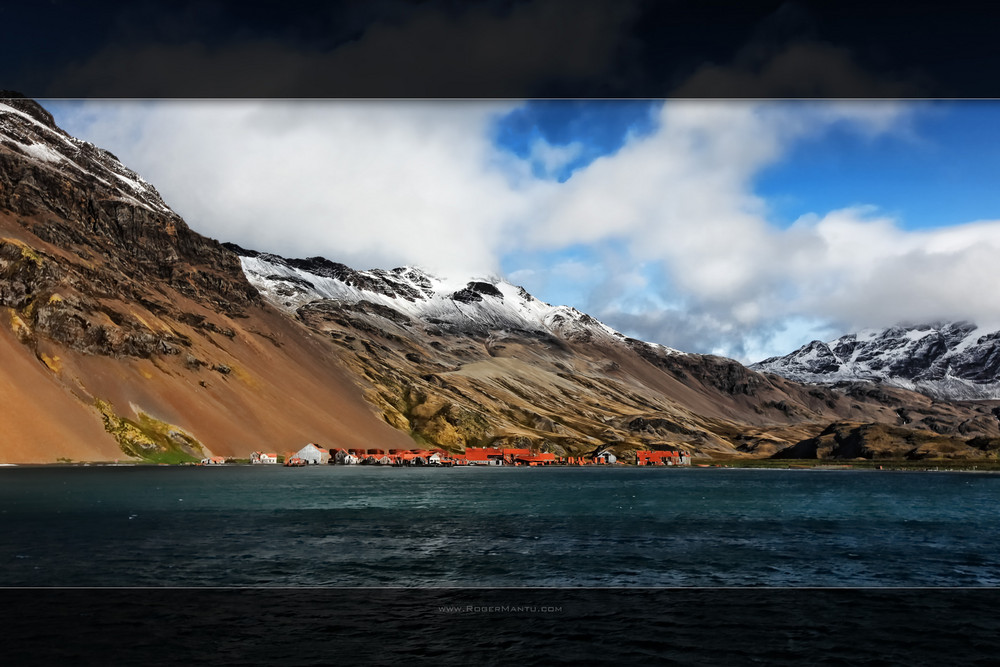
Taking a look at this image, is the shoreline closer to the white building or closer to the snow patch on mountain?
the white building

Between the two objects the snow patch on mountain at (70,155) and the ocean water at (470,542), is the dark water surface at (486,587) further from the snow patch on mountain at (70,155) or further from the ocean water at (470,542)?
the snow patch on mountain at (70,155)

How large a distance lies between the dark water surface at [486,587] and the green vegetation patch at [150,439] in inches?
1991

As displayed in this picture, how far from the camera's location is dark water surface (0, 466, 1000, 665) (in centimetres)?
1148

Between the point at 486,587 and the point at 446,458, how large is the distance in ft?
390

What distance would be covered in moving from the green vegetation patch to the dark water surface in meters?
50.6

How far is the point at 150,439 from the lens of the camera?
88.2m

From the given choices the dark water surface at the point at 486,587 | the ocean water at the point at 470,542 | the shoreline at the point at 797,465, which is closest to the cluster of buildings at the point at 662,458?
the shoreline at the point at 797,465

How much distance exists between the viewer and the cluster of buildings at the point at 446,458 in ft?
345

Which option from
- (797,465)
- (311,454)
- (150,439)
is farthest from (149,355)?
(797,465)

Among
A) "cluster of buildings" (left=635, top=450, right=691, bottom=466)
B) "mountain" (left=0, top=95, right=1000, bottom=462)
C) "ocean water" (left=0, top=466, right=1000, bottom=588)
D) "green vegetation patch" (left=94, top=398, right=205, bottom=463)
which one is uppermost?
"mountain" (left=0, top=95, right=1000, bottom=462)

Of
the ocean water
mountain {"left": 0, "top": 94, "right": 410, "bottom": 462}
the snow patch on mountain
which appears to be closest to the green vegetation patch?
mountain {"left": 0, "top": 94, "right": 410, "bottom": 462}
